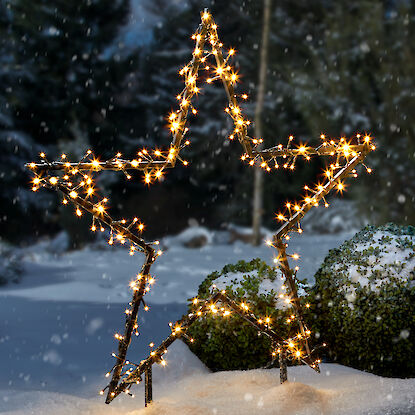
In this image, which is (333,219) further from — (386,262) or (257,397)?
(257,397)

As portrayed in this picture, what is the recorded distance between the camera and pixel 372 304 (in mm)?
3971

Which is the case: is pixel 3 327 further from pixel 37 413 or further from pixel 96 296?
pixel 37 413

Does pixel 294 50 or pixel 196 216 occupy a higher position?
pixel 294 50

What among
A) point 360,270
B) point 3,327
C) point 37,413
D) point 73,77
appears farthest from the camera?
point 73,77

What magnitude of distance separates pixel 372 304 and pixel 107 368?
2666 mm

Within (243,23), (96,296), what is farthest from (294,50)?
(96,296)

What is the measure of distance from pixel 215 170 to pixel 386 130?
8395mm

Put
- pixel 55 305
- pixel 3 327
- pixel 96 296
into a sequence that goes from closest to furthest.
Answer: pixel 3 327, pixel 55 305, pixel 96 296

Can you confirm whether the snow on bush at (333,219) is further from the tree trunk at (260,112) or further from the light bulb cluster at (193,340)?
the light bulb cluster at (193,340)

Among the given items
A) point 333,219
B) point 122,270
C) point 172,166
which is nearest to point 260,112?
point 333,219

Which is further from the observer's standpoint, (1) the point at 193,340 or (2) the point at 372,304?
(2) the point at 372,304

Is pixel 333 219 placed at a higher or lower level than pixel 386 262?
higher

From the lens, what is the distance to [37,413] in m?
3.32

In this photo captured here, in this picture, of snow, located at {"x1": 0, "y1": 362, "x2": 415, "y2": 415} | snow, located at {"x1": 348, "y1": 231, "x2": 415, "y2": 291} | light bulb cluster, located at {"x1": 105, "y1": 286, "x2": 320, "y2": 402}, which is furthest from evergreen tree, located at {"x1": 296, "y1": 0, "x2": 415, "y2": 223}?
light bulb cluster, located at {"x1": 105, "y1": 286, "x2": 320, "y2": 402}
